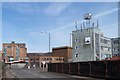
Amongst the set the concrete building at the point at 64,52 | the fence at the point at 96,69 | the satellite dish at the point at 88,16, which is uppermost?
the satellite dish at the point at 88,16

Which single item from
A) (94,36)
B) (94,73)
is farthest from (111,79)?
(94,36)

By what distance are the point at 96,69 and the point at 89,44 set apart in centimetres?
6172

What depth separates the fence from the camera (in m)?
28.8

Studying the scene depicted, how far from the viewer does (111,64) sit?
29609 millimetres

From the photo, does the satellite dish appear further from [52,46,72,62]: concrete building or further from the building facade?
[52,46,72,62]: concrete building

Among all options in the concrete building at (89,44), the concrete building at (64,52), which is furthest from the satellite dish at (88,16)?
the concrete building at (64,52)

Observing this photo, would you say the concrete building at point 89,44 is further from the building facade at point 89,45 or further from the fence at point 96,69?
the fence at point 96,69

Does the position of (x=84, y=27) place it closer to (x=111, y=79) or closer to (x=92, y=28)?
(x=92, y=28)

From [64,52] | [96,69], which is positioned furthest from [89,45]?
[64,52]

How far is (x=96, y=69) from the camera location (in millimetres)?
33781

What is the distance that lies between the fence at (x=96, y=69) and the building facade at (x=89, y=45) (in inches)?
1812

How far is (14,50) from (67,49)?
120 ft

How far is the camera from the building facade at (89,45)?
309ft

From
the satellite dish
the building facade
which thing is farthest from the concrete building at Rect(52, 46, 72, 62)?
the satellite dish
